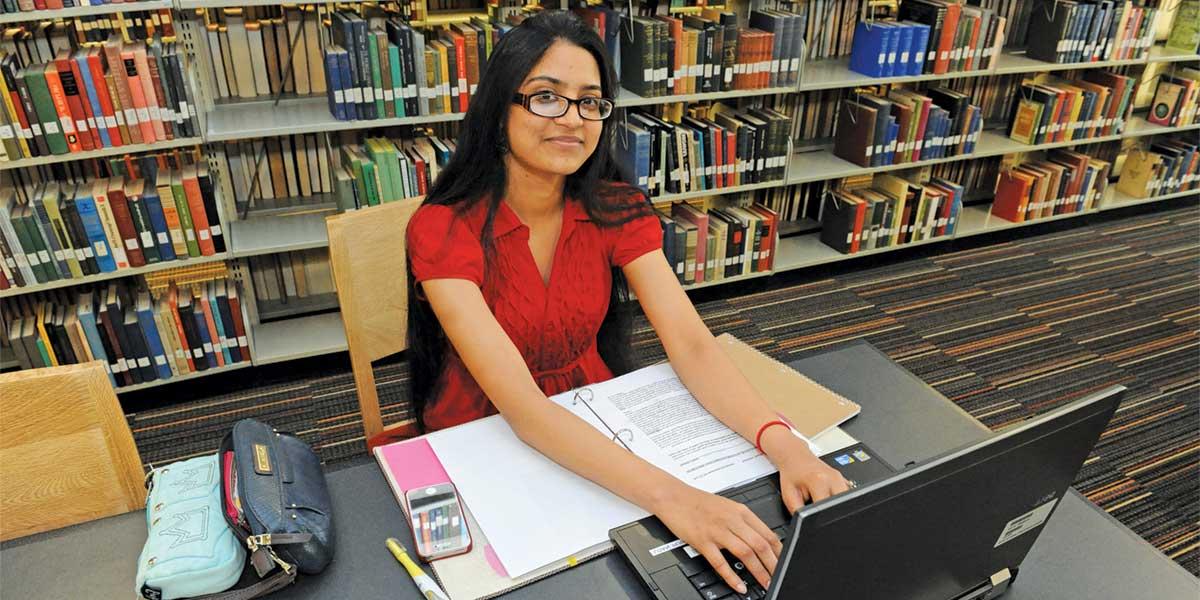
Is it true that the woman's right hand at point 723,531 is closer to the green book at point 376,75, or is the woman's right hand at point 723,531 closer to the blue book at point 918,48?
the green book at point 376,75

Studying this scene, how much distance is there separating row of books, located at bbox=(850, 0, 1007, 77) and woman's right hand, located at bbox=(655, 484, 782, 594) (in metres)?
2.75

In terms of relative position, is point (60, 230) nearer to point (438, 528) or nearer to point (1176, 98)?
point (438, 528)

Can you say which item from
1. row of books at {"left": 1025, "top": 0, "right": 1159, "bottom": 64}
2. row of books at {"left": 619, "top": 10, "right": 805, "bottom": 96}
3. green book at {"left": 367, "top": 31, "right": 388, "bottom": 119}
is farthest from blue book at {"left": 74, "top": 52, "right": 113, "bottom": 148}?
row of books at {"left": 1025, "top": 0, "right": 1159, "bottom": 64}

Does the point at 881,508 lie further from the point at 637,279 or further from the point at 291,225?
the point at 291,225

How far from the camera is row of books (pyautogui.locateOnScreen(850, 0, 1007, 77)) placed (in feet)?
10.7

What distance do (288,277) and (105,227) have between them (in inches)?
27.1

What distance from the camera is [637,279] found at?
5.01 feet

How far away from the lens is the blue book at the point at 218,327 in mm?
2686

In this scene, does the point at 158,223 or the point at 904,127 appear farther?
the point at 904,127

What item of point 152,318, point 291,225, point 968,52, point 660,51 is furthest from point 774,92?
point 152,318

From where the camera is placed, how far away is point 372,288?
4.91ft

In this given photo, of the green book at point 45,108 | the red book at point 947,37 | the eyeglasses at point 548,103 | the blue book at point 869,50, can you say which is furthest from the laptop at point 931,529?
the red book at point 947,37

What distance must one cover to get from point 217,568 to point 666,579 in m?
0.53

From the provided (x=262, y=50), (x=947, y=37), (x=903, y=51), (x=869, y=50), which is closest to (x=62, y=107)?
(x=262, y=50)
